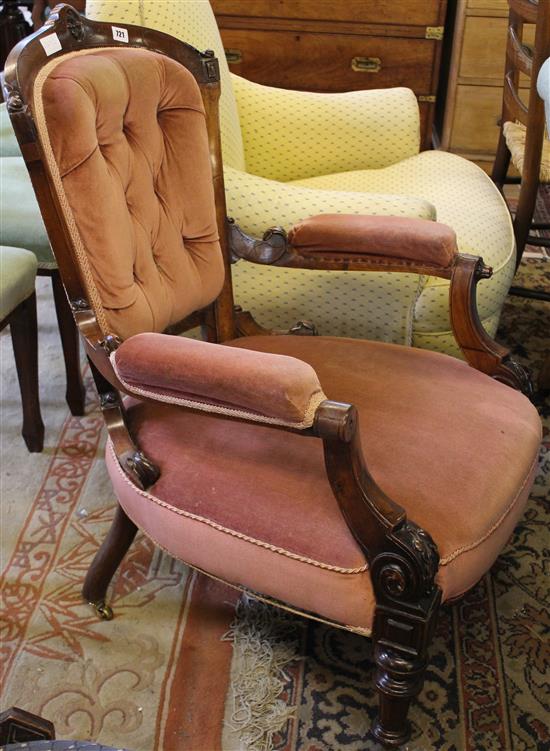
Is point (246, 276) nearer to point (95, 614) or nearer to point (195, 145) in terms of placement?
point (195, 145)

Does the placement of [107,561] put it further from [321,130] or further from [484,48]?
[484,48]

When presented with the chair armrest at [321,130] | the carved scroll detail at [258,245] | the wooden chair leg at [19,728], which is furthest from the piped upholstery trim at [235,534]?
the chair armrest at [321,130]

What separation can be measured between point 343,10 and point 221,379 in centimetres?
246

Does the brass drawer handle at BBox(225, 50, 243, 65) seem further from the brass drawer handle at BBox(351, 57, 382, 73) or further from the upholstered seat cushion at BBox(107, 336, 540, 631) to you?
the upholstered seat cushion at BBox(107, 336, 540, 631)

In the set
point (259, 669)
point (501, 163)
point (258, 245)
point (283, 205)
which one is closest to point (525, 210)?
point (501, 163)

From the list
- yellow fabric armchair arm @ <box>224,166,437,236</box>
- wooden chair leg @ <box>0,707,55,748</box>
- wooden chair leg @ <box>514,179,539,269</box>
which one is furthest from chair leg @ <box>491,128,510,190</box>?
wooden chair leg @ <box>0,707,55,748</box>

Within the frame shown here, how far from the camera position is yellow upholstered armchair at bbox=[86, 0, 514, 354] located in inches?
61.1

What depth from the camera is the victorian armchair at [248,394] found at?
1.00m

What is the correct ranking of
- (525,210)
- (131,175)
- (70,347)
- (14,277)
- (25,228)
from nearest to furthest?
(131,175), (14,277), (25,228), (70,347), (525,210)

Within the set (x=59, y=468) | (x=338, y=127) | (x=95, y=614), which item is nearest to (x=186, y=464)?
(x=95, y=614)

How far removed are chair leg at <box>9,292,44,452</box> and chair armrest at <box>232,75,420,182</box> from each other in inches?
30.4

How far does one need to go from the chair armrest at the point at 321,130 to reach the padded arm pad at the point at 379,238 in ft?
2.54

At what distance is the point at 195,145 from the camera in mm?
1311

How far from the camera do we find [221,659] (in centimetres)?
138
